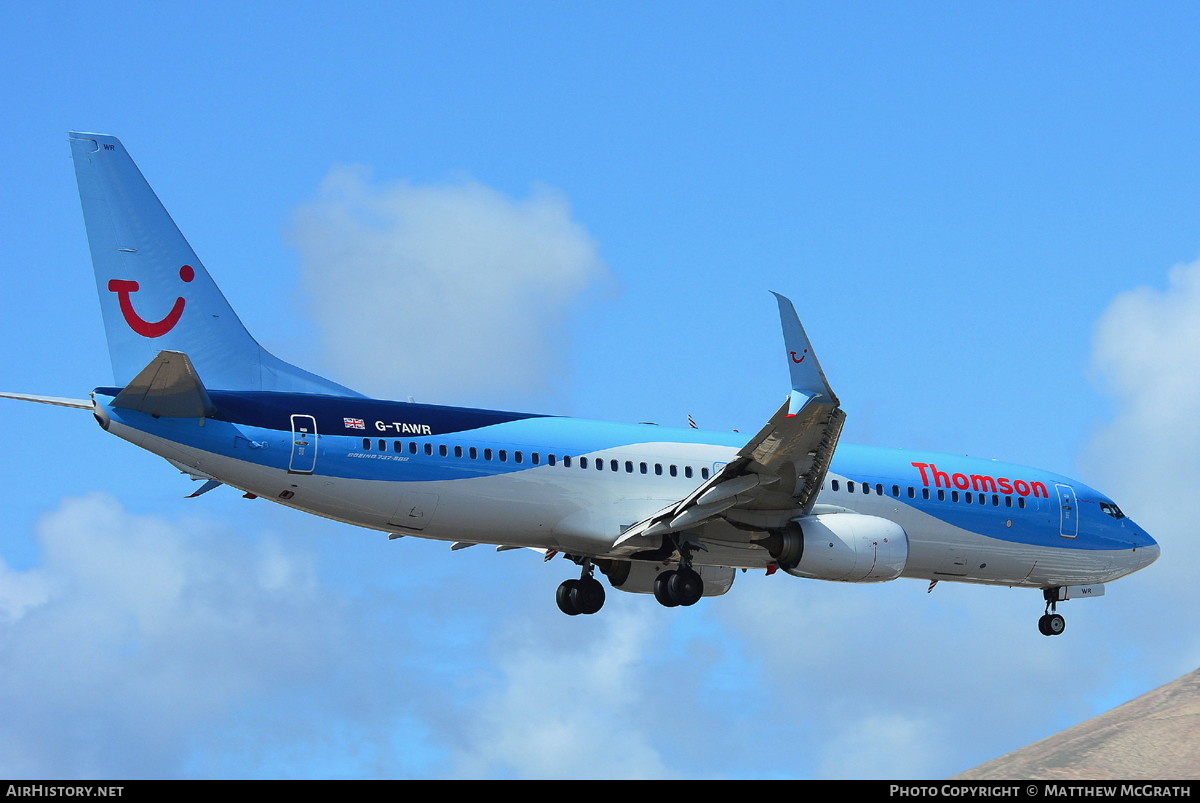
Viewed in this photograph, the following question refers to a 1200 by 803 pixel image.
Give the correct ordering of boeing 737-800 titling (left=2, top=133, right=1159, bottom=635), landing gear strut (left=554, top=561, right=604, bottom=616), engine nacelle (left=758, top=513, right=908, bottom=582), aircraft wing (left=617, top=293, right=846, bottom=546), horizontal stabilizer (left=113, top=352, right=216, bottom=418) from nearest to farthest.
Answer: horizontal stabilizer (left=113, top=352, right=216, bottom=418), boeing 737-800 titling (left=2, top=133, right=1159, bottom=635), aircraft wing (left=617, top=293, right=846, bottom=546), engine nacelle (left=758, top=513, right=908, bottom=582), landing gear strut (left=554, top=561, right=604, bottom=616)

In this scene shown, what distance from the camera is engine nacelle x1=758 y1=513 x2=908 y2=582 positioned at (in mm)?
32469

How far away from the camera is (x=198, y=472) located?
28.5 meters

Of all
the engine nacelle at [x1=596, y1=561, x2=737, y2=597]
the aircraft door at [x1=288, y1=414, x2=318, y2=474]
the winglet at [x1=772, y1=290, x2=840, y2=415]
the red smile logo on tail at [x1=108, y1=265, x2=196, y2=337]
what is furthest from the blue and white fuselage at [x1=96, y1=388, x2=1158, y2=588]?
the winglet at [x1=772, y1=290, x2=840, y2=415]

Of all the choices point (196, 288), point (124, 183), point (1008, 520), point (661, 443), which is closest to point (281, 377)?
point (196, 288)

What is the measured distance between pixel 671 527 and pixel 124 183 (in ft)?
39.5

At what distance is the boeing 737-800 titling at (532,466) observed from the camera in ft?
94.1

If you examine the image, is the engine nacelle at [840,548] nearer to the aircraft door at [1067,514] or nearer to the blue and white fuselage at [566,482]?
the blue and white fuselage at [566,482]

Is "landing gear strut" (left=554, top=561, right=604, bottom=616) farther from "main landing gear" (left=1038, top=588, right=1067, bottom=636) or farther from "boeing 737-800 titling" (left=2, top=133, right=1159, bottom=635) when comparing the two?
"main landing gear" (left=1038, top=588, right=1067, bottom=636)

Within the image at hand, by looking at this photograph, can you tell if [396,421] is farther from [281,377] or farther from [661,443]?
[661,443]

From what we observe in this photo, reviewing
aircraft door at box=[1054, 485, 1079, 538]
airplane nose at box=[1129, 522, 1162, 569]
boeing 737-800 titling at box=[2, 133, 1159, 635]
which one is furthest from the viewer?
airplane nose at box=[1129, 522, 1162, 569]

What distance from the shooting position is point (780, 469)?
31.6m

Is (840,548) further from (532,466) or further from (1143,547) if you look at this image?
(1143,547)

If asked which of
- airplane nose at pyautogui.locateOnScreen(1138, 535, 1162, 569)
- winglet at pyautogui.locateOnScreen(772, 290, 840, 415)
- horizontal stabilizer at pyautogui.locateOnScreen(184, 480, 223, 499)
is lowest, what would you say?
horizontal stabilizer at pyautogui.locateOnScreen(184, 480, 223, 499)

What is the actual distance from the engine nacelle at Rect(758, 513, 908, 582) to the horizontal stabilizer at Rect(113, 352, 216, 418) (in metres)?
11.7
